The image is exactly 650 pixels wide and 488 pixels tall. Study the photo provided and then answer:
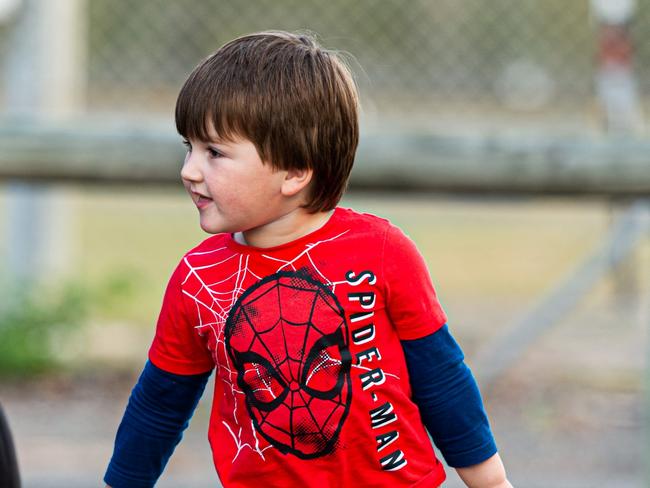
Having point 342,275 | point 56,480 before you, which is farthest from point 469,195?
point 56,480

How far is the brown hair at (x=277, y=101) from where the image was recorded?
173 centimetres

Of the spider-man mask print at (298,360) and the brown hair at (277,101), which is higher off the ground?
the brown hair at (277,101)

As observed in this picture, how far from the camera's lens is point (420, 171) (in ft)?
10.2

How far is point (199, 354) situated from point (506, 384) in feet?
10.8

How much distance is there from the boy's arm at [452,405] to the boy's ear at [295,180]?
0.31 meters

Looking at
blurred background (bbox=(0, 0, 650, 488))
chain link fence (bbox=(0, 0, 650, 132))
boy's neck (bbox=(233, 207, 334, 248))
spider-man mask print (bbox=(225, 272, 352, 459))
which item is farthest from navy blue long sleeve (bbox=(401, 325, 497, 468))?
chain link fence (bbox=(0, 0, 650, 132))

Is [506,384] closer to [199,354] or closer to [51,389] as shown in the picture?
[51,389]

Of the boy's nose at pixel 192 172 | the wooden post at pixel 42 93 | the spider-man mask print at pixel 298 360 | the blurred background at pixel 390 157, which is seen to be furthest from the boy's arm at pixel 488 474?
the wooden post at pixel 42 93

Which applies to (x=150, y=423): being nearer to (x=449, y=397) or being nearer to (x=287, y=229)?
(x=287, y=229)

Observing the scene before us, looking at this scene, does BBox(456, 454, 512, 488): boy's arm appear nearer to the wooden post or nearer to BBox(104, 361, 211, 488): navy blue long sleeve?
BBox(104, 361, 211, 488): navy blue long sleeve

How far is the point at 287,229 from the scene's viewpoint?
1851 mm

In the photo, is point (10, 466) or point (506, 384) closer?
point (10, 466)

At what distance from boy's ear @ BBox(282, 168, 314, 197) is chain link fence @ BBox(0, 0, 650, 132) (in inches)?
97.8

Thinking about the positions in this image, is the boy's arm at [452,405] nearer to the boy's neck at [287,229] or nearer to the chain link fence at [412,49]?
the boy's neck at [287,229]
